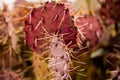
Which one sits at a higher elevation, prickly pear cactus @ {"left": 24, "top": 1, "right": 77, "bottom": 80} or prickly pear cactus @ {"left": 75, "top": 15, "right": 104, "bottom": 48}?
prickly pear cactus @ {"left": 24, "top": 1, "right": 77, "bottom": 80}

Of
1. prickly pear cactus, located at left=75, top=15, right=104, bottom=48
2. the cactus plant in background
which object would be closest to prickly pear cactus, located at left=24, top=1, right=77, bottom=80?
the cactus plant in background

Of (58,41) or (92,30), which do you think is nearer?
(58,41)

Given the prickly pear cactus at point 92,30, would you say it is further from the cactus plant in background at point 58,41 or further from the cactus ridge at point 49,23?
the cactus ridge at point 49,23

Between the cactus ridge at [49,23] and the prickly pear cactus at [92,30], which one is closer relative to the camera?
the cactus ridge at [49,23]

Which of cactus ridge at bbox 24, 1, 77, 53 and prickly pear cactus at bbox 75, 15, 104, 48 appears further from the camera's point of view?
prickly pear cactus at bbox 75, 15, 104, 48

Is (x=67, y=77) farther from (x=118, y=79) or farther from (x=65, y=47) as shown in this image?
(x=118, y=79)

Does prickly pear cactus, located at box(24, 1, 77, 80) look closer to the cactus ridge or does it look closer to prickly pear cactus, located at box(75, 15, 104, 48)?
the cactus ridge

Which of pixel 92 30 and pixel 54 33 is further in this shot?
pixel 92 30

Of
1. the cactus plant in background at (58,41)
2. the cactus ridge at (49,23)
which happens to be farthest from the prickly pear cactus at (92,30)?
the cactus ridge at (49,23)

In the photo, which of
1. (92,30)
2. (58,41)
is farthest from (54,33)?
(92,30)

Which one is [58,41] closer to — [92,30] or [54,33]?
[54,33]

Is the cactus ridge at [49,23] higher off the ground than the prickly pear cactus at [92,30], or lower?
higher
